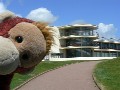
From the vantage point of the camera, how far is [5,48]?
3.58 meters

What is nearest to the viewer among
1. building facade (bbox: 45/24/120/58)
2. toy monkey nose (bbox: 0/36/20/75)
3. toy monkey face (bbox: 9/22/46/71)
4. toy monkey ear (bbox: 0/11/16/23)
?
toy monkey nose (bbox: 0/36/20/75)

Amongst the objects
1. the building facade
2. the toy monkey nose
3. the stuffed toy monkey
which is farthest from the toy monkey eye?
the building facade

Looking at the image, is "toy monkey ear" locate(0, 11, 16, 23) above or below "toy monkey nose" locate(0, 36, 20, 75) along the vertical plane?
above

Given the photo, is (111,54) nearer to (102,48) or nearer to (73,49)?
(102,48)

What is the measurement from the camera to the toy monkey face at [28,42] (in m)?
3.79

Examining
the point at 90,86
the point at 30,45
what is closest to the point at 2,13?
the point at 30,45

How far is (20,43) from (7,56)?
0.90 feet

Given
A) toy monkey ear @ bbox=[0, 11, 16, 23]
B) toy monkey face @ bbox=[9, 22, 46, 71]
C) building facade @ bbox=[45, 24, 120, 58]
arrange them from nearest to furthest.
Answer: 1. toy monkey face @ bbox=[9, 22, 46, 71]
2. toy monkey ear @ bbox=[0, 11, 16, 23]
3. building facade @ bbox=[45, 24, 120, 58]

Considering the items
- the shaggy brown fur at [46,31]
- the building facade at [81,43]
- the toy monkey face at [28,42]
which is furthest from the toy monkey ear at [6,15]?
the building facade at [81,43]

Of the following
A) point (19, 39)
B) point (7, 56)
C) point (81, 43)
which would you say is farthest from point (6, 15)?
point (81, 43)

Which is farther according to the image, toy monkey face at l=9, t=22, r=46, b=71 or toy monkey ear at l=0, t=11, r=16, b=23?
toy monkey ear at l=0, t=11, r=16, b=23

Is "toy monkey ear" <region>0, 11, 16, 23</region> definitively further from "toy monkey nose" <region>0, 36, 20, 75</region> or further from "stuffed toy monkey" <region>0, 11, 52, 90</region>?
"toy monkey nose" <region>0, 36, 20, 75</region>

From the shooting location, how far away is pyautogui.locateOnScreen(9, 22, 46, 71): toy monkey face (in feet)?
12.4

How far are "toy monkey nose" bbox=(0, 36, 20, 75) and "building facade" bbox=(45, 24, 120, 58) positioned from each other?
2428 inches
